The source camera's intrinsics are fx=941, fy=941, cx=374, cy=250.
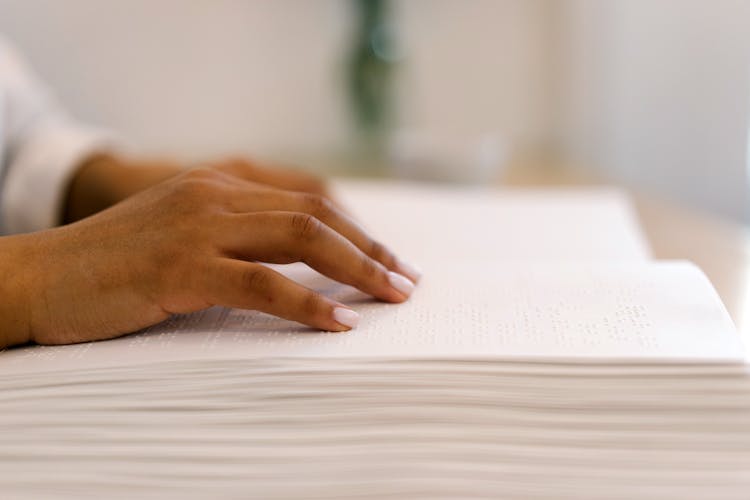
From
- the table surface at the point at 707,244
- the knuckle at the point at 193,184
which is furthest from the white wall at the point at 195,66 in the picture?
the knuckle at the point at 193,184

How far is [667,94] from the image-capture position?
1.65 metres

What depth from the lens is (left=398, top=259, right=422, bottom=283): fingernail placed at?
0.48m

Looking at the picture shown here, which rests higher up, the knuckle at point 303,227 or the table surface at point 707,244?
the knuckle at point 303,227

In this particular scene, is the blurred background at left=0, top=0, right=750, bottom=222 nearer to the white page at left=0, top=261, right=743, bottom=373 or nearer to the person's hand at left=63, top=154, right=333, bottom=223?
the person's hand at left=63, top=154, right=333, bottom=223

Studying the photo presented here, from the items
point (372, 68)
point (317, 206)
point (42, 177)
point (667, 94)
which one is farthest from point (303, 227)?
point (372, 68)

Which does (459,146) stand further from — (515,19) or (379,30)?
(515,19)

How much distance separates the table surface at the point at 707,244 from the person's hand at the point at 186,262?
0.25 meters

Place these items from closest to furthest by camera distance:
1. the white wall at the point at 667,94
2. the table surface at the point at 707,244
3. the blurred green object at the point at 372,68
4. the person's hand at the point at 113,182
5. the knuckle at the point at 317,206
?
the knuckle at the point at 317,206
the table surface at the point at 707,244
the person's hand at the point at 113,182
the white wall at the point at 667,94
the blurred green object at the point at 372,68

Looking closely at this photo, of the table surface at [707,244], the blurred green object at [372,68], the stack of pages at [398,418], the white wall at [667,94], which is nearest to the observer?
the stack of pages at [398,418]

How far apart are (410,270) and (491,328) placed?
0.31ft

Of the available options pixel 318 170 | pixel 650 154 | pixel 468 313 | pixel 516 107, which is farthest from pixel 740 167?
pixel 468 313

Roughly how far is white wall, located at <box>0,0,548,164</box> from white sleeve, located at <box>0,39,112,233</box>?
3.49 ft

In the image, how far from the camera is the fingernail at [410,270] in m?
0.48

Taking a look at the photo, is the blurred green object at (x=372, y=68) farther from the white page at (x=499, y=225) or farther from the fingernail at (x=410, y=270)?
the fingernail at (x=410, y=270)
